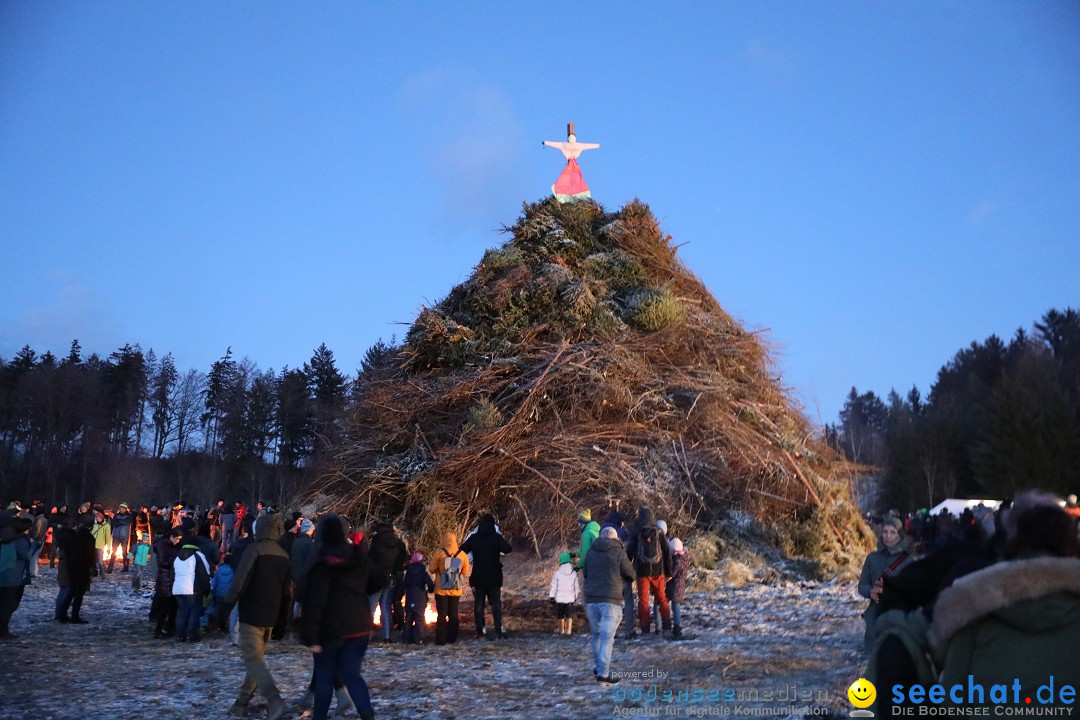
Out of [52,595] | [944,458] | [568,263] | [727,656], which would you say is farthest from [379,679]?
[944,458]

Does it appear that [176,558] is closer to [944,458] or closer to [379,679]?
[379,679]

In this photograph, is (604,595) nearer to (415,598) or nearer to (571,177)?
(415,598)

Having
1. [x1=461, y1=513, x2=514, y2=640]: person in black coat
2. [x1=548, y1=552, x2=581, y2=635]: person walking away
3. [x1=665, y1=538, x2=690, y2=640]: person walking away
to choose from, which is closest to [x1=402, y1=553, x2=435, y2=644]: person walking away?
[x1=461, y1=513, x2=514, y2=640]: person in black coat

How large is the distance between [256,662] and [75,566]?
7.50 metres

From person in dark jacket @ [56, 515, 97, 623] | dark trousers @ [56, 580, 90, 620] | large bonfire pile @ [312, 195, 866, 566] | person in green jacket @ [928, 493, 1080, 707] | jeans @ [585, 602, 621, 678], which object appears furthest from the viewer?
large bonfire pile @ [312, 195, 866, 566]

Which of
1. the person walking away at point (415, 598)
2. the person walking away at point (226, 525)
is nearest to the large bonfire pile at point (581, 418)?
the person walking away at point (226, 525)

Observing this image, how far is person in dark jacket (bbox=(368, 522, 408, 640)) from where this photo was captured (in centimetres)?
1109

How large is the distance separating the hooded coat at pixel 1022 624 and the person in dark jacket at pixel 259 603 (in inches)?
225

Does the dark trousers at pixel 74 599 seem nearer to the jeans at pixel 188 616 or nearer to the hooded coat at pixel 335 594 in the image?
the jeans at pixel 188 616

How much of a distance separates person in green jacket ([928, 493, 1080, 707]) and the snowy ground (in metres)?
3.84

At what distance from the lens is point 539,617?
14047mm

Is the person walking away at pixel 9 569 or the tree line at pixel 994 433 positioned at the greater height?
the tree line at pixel 994 433

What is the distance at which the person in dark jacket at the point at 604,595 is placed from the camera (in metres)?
8.34

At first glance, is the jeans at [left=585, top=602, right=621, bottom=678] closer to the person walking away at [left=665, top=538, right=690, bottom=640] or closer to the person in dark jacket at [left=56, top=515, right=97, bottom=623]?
the person walking away at [left=665, top=538, right=690, bottom=640]
